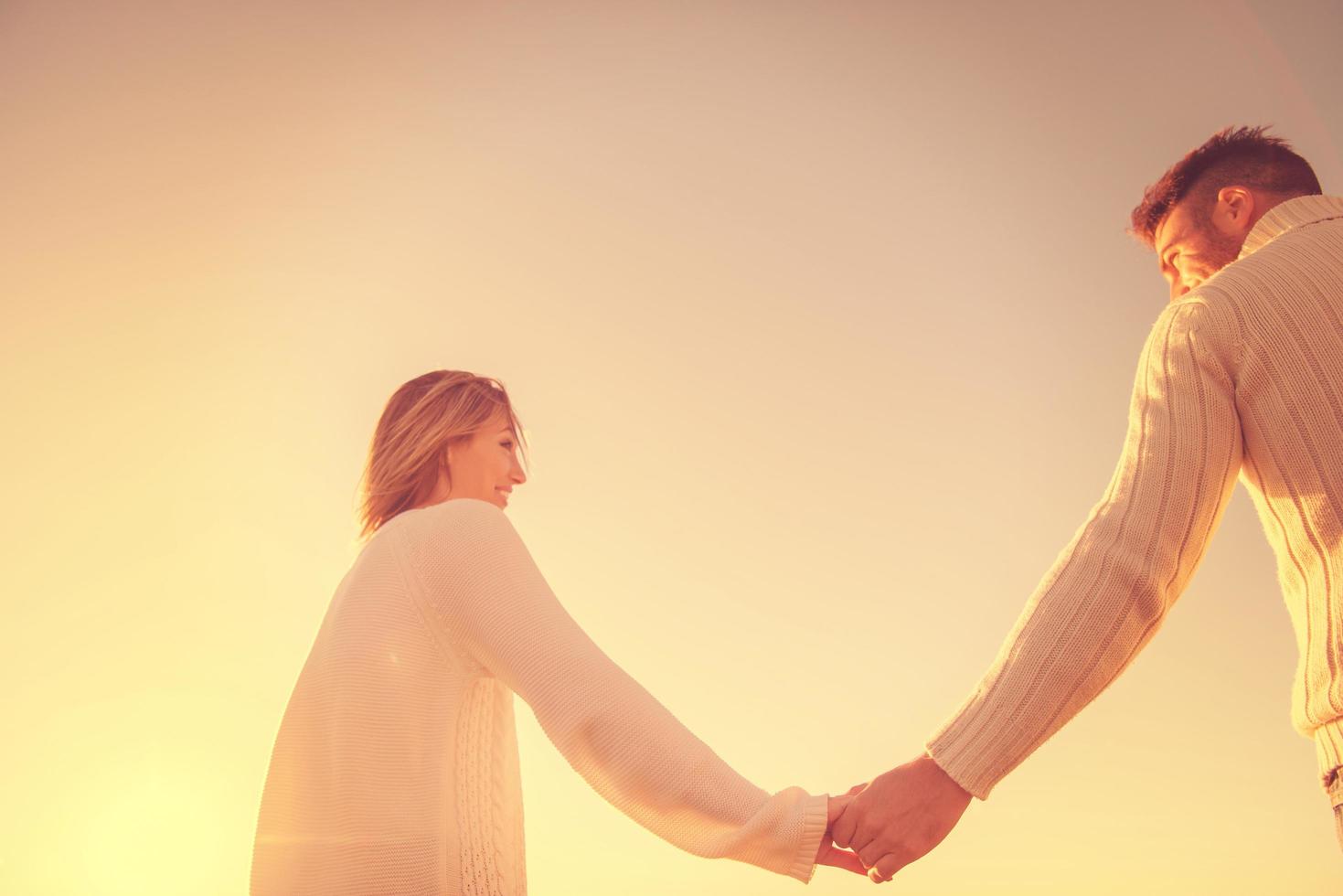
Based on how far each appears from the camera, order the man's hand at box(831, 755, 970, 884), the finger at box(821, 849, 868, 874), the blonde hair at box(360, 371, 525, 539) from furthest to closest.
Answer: the blonde hair at box(360, 371, 525, 539) < the finger at box(821, 849, 868, 874) < the man's hand at box(831, 755, 970, 884)

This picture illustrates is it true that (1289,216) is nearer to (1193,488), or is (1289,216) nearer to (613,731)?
(1193,488)

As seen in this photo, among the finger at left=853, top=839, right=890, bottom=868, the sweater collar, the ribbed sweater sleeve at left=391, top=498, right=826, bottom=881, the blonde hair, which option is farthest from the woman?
the sweater collar

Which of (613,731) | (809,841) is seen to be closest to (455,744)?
(613,731)

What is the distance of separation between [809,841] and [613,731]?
563mm

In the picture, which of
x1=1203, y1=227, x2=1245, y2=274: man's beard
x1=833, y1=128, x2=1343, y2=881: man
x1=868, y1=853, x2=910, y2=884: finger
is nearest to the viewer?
x1=833, y1=128, x2=1343, y2=881: man

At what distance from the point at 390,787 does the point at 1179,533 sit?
1.84 metres

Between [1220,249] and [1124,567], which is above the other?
[1220,249]

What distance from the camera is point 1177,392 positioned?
5.97 ft

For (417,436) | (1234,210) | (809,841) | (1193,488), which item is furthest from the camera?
(417,436)

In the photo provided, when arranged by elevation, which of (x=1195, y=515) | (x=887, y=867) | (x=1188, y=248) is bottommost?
(x=887, y=867)

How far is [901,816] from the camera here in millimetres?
2021

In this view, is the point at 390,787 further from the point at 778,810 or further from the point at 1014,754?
the point at 1014,754

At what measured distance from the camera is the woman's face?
2.89m

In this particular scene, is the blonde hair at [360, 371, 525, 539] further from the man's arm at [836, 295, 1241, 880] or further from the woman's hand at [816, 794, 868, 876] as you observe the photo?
the man's arm at [836, 295, 1241, 880]
